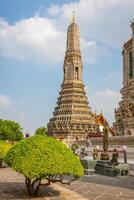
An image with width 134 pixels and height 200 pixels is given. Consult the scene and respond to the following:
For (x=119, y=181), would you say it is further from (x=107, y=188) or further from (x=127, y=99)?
(x=127, y=99)

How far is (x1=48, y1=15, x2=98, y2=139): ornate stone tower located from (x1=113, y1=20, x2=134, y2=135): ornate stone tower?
57.6ft

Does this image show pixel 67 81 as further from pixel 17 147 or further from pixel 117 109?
pixel 17 147

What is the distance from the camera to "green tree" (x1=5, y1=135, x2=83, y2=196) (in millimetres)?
12625

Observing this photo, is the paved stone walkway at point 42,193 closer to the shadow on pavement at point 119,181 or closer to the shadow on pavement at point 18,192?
the shadow on pavement at point 18,192

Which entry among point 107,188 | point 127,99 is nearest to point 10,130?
point 127,99

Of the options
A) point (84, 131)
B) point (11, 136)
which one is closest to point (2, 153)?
point (11, 136)

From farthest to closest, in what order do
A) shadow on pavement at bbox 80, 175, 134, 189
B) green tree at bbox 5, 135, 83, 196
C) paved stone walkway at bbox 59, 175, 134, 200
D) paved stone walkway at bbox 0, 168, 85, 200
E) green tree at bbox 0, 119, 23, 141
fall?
green tree at bbox 0, 119, 23, 141 < shadow on pavement at bbox 80, 175, 134, 189 < paved stone walkway at bbox 59, 175, 134, 200 < paved stone walkway at bbox 0, 168, 85, 200 < green tree at bbox 5, 135, 83, 196

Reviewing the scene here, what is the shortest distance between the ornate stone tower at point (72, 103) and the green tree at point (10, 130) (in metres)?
9.56

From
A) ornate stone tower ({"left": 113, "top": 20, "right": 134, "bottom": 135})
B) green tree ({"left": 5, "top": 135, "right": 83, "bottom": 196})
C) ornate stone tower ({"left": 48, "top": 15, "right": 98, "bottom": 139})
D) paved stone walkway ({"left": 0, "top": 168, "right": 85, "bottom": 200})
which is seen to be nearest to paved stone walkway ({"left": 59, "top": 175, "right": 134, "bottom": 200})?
paved stone walkway ({"left": 0, "top": 168, "right": 85, "bottom": 200})

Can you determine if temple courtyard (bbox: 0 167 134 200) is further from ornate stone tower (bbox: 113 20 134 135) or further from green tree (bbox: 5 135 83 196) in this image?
ornate stone tower (bbox: 113 20 134 135)

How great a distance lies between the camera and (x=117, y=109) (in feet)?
196

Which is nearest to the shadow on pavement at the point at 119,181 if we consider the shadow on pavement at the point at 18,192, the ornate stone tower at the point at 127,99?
the shadow on pavement at the point at 18,192

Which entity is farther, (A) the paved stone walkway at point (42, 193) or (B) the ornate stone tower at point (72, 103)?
(B) the ornate stone tower at point (72, 103)

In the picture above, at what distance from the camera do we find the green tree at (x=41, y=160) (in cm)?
1262
